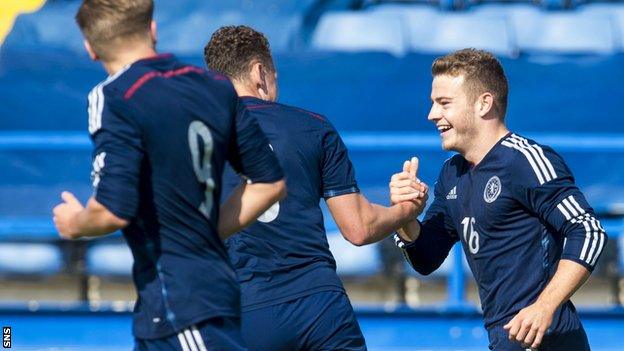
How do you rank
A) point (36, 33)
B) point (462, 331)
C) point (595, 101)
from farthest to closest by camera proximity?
point (36, 33)
point (595, 101)
point (462, 331)

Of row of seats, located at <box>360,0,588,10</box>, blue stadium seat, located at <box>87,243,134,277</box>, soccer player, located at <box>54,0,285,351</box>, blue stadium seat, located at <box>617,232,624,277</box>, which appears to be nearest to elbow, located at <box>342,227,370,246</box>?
soccer player, located at <box>54,0,285,351</box>

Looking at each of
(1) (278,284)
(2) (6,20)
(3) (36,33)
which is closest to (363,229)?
(1) (278,284)

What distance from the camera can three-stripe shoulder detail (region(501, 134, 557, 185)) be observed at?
11.4ft

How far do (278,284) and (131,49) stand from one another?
1176mm

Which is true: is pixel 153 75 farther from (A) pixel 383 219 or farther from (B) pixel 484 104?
(B) pixel 484 104

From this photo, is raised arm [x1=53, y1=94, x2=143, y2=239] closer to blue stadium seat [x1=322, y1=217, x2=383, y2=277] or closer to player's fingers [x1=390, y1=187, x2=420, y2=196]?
player's fingers [x1=390, y1=187, x2=420, y2=196]

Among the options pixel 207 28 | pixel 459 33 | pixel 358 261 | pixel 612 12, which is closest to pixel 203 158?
pixel 358 261

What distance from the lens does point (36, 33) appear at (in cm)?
866

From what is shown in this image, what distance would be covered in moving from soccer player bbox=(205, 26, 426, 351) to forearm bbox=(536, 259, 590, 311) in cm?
63

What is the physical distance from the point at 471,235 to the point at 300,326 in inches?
24.6

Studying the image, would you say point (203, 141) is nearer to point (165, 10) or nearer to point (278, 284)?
point (278, 284)

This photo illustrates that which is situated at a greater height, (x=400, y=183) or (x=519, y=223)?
(x=400, y=183)

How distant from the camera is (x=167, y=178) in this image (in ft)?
8.78

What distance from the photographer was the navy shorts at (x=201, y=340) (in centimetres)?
270
